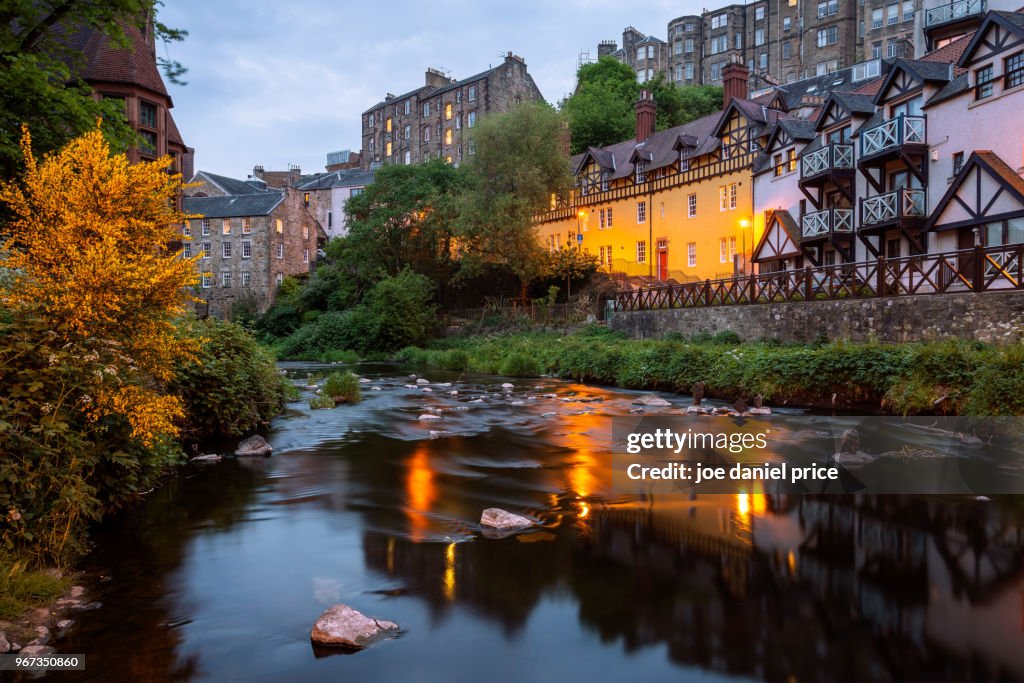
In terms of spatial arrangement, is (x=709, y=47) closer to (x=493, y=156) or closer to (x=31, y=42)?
(x=493, y=156)

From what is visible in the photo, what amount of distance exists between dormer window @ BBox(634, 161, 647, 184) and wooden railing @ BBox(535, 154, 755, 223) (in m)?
0.30

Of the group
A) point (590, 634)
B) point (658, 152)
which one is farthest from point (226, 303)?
point (590, 634)

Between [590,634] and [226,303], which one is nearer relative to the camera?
[590,634]

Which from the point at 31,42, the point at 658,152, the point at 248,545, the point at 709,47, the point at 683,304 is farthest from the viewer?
the point at 709,47

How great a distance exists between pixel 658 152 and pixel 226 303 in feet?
137

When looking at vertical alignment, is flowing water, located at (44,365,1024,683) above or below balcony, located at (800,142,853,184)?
below

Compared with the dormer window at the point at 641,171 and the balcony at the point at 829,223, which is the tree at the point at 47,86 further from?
the dormer window at the point at 641,171

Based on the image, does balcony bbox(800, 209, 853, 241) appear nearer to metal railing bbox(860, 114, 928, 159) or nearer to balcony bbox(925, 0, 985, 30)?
metal railing bbox(860, 114, 928, 159)

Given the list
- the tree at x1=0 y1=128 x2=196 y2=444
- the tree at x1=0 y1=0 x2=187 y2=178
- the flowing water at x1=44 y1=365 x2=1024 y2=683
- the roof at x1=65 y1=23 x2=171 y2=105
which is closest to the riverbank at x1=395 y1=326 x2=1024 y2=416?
the flowing water at x1=44 y1=365 x2=1024 y2=683

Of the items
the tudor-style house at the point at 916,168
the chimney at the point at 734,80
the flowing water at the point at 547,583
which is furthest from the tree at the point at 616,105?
the flowing water at the point at 547,583

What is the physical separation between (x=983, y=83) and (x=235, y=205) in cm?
5908

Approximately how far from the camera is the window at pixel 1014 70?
76.5 feet

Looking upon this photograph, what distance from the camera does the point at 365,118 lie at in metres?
97.4

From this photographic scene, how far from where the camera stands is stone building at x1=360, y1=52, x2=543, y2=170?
251 ft
